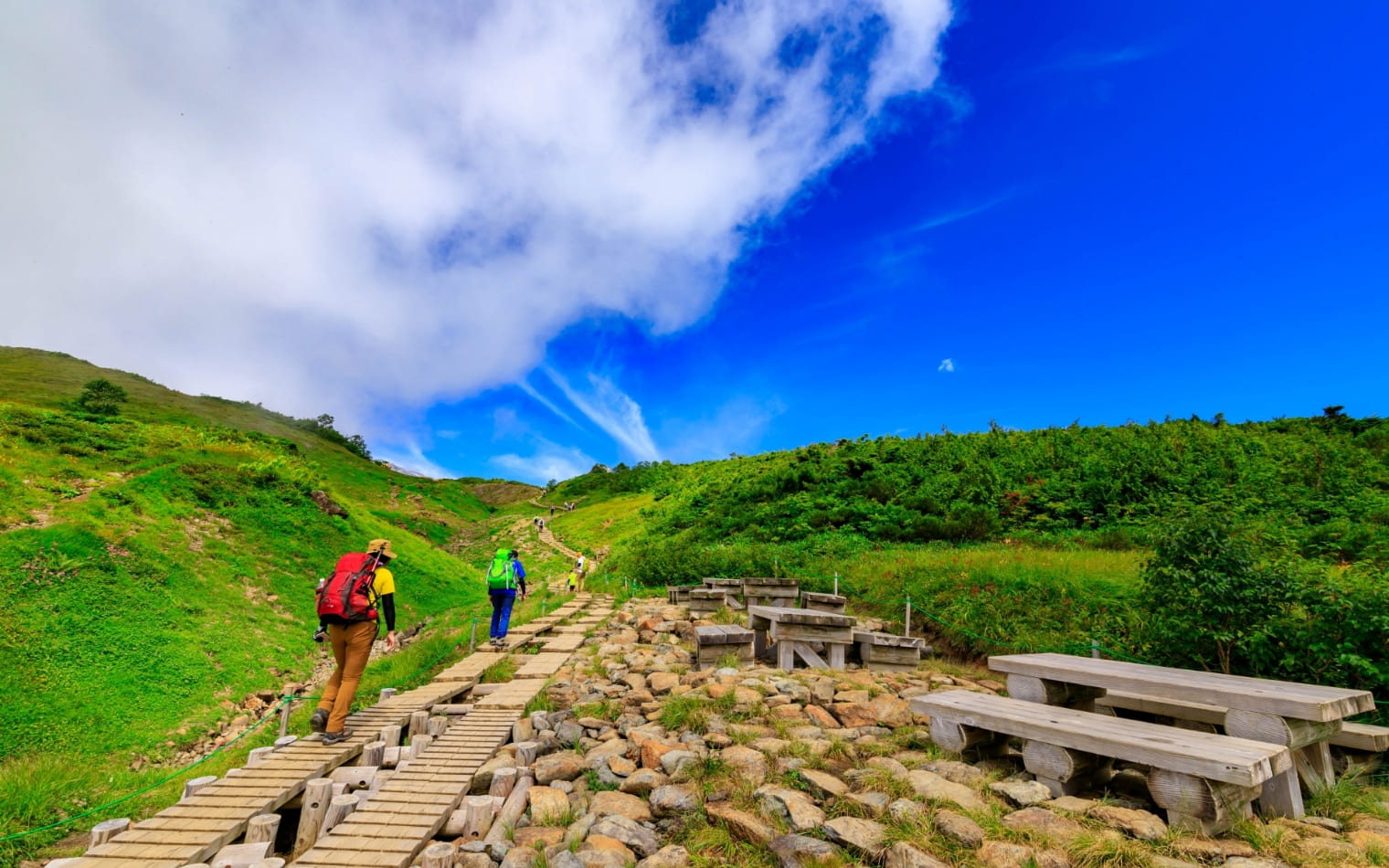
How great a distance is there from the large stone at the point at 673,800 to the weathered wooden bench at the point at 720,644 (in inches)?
144

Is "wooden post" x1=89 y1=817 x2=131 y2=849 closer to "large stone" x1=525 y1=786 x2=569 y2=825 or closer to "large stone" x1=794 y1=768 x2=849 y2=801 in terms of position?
"large stone" x1=525 y1=786 x2=569 y2=825

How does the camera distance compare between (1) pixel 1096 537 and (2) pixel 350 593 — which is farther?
(1) pixel 1096 537

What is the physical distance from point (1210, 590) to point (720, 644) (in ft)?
18.5

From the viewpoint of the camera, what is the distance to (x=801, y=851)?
3588mm

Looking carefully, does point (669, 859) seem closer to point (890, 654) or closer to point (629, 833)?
point (629, 833)

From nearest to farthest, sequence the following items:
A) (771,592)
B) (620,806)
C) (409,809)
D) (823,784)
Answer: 1. (823,784)
2. (620,806)
3. (409,809)
4. (771,592)

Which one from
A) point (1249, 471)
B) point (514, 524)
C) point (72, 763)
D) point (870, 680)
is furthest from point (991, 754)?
point (514, 524)

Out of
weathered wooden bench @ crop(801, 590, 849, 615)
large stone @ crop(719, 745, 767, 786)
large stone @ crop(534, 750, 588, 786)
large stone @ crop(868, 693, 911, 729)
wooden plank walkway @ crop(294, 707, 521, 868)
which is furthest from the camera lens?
weathered wooden bench @ crop(801, 590, 849, 615)

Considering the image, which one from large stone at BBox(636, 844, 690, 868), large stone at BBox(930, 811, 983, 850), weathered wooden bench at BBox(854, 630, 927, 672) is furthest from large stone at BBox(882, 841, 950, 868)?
weathered wooden bench at BBox(854, 630, 927, 672)

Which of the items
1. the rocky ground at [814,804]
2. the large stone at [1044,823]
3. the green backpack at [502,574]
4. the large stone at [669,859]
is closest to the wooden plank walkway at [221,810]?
the rocky ground at [814,804]

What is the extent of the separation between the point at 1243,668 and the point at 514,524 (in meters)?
47.1

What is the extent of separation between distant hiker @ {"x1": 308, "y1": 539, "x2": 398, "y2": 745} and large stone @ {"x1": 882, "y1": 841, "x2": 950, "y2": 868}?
523 cm

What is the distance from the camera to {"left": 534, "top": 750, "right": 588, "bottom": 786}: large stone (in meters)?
5.14

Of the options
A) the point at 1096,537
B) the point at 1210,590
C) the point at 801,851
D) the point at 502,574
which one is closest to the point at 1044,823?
the point at 801,851
